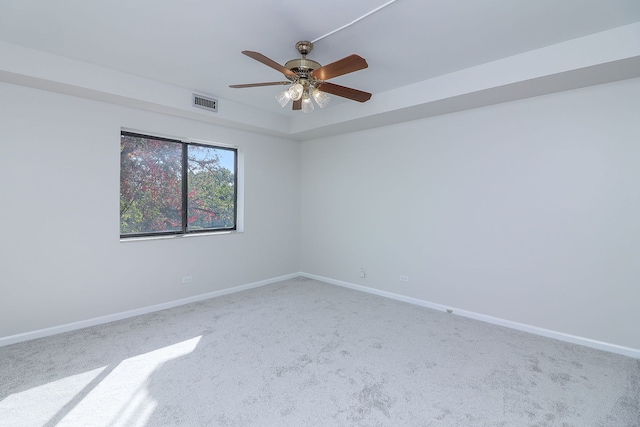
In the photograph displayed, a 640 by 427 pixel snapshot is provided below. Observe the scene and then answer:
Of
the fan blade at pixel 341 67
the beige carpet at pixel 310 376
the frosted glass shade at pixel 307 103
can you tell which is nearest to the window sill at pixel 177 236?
the beige carpet at pixel 310 376

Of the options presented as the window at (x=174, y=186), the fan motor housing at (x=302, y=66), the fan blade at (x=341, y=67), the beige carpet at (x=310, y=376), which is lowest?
the beige carpet at (x=310, y=376)

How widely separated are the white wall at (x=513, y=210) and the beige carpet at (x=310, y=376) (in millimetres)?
448

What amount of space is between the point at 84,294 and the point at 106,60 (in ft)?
7.65

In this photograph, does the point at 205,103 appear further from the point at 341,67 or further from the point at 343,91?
the point at 341,67

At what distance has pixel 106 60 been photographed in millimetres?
2957

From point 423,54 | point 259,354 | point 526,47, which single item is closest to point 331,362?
point 259,354

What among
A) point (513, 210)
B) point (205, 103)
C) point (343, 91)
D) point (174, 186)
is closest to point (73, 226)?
point (174, 186)

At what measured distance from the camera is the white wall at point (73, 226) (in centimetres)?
Result: 290

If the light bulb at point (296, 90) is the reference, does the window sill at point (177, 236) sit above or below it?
below

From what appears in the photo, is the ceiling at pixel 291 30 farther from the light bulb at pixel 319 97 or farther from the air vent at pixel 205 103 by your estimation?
the air vent at pixel 205 103

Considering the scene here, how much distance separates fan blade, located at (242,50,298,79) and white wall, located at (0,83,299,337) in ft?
7.15

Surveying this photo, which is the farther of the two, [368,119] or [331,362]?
[368,119]

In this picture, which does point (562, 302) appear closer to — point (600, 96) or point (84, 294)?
point (600, 96)

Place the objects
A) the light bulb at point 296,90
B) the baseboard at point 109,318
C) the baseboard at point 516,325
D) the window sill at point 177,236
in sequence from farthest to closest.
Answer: the window sill at point 177,236
the baseboard at point 109,318
the baseboard at point 516,325
the light bulb at point 296,90
